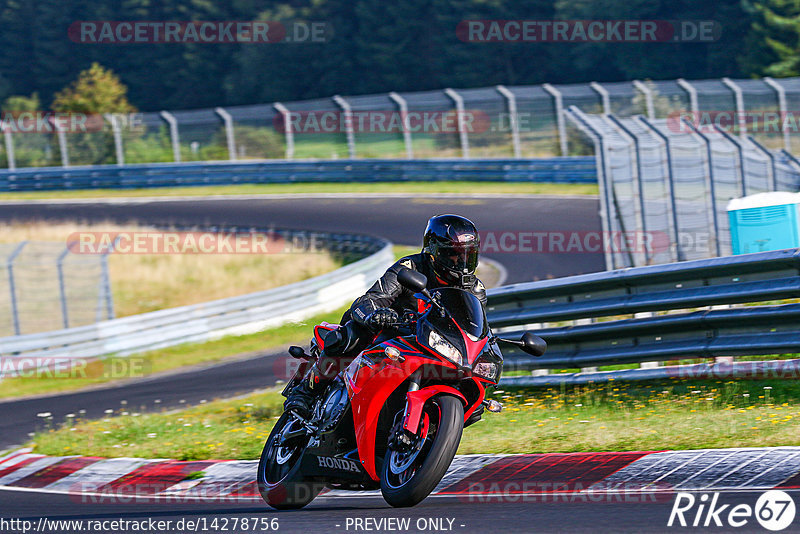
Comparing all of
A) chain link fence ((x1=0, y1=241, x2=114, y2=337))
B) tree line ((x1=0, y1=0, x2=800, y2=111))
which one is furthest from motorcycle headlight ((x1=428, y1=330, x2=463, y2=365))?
tree line ((x1=0, y1=0, x2=800, y2=111))

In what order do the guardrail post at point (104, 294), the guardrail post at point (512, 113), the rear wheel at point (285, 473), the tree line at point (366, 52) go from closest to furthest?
1. the rear wheel at point (285, 473)
2. the guardrail post at point (104, 294)
3. the guardrail post at point (512, 113)
4. the tree line at point (366, 52)

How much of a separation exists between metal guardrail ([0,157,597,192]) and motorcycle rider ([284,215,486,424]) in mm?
22417

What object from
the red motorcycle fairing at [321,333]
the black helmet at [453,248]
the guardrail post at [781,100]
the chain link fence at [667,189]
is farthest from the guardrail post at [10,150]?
the black helmet at [453,248]

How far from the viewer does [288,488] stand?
635 centimetres

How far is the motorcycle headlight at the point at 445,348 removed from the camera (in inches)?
212

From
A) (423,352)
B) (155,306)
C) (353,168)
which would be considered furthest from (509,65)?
(423,352)

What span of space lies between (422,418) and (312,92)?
2362 inches

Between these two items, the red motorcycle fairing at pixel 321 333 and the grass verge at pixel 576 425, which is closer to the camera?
the red motorcycle fairing at pixel 321 333

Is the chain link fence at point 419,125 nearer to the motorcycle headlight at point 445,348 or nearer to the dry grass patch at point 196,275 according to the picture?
the dry grass patch at point 196,275

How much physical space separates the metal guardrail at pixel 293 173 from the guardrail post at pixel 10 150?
137 centimetres

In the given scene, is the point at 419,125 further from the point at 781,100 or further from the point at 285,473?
the point at 285,473

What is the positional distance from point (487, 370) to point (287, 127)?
30164 mm

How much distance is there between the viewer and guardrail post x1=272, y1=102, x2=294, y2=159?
113ft

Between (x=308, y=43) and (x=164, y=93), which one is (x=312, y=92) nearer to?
(x=308, y=43)
